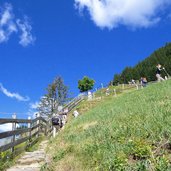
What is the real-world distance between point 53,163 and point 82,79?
102124mm

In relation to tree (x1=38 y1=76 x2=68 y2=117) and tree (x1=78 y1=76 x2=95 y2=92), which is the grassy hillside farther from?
tree (x1=78 y1=76 x2=95 y2=92)

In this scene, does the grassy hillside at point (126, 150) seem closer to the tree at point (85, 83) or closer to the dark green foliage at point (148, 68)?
the tree at point (85, 83)

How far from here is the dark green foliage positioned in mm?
114412

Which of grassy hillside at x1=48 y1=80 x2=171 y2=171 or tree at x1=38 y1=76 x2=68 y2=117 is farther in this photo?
tree at x1=38 y1=76 x2=68 y2=117

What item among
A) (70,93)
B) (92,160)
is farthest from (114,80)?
(92,160)

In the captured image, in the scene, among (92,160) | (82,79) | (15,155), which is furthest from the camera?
(82,79)

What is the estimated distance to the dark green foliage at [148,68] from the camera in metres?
114

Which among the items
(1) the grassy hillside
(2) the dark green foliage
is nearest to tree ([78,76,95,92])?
(2) the dark green foliage

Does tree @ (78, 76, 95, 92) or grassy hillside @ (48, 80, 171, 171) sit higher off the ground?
tree @ (78, 76, 95, 92)

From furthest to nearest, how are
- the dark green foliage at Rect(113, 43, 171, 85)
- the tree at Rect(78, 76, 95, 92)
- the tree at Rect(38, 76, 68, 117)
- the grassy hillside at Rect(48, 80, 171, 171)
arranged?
the dark green foliage at Rect(113, 43, 171, 85) → the tree at Rect(78, 76, 95, 92) → the tree at Rect(38, 76, 68, 117) → the grassy hillside at Rect(48, 80, 171, 171)

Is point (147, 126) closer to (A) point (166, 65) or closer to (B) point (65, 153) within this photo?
(B) point (65, 153)

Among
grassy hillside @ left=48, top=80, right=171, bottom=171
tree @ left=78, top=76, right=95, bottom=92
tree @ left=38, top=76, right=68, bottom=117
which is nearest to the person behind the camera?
grassy hillside @ left=48, top=80, right=171, bottom=171

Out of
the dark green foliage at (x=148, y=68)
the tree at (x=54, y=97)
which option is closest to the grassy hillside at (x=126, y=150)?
the tree at (x=54, y=97)

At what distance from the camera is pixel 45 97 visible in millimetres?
69812
